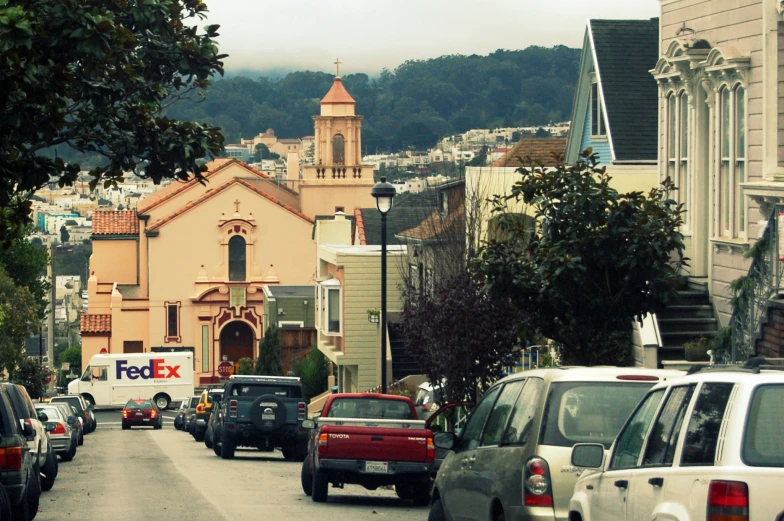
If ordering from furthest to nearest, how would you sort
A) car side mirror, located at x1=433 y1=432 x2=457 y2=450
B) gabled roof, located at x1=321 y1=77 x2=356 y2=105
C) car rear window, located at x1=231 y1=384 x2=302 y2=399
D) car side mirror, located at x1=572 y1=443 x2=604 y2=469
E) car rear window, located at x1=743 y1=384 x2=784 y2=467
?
1. gabled roof, located at x1=321 y1=77 x2=356 y2=105
2. car rear window, located at x1=231 y1=384 x2=302 y2=399
3. car side mirror, located at x1=433 y1=432 x2=457 y2=450
4. car side mirror, located at x1=572 y1=443 x2=604 y2=469
5. car rear window, located at x1=743 y1=384 x2=784 y2=467

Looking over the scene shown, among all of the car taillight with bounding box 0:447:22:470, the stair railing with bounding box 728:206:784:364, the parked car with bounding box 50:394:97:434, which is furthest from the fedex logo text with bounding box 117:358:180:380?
the car taillight with bounding box 0:447:22:470

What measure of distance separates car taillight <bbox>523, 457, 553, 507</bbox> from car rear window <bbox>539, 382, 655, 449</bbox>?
0.18 meters

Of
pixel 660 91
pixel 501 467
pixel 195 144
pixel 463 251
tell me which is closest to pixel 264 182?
pixel 463 251

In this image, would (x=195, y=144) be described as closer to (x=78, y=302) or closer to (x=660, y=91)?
(x=660, y=91)

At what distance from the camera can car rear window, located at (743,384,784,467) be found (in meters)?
6.52

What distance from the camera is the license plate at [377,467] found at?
18000 millimetres

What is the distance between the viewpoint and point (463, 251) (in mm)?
30062

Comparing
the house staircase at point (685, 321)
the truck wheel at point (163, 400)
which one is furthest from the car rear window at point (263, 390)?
the truck wheel at point (163, 400)

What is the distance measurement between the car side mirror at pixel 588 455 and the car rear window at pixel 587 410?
941mm

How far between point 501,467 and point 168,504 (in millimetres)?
9098

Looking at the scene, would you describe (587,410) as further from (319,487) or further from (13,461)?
(319,487)

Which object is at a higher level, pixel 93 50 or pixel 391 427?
pixel 93 50

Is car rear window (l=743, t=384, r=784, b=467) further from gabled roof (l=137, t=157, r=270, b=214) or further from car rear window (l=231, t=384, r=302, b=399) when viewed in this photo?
gabled roof (l=137, t=157, r=270, b=214)

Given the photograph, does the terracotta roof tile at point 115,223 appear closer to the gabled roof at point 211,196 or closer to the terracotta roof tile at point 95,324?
the terracotta roof tile at point 95,324
